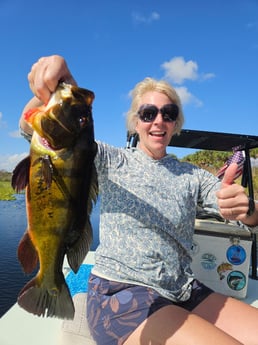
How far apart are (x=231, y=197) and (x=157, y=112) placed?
115 centimetres

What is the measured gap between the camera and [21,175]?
176 centimetres

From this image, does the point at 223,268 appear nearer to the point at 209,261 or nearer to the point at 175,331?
the point at 209,261

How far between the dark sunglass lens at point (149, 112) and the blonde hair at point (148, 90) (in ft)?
0.41

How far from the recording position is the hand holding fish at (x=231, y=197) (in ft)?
6.45

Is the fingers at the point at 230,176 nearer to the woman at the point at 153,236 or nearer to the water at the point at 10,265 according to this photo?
the woman at the point at 153,236

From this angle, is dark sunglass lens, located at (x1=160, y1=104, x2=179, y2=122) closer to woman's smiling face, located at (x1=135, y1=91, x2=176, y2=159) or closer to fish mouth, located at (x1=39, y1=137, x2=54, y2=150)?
woman's smiling face, located at (x1=135, y1=91, x2=176, y2=159)

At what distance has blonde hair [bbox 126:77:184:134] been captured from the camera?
2906mm

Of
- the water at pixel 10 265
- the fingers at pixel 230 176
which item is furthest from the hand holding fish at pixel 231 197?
the water at pixel 10 265

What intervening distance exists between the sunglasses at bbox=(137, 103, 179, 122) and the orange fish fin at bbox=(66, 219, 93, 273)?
4.28 feet

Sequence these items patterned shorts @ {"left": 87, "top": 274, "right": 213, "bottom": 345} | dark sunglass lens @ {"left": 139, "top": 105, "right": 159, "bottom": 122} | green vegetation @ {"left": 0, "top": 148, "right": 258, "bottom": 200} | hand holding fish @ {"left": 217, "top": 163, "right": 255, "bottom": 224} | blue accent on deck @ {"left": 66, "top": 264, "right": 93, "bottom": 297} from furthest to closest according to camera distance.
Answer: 1. green vegetation @ {"left": 0, "top": 148, "right": 258, "bottom": 200}
2. blue accent on deck @ {"left": 66, "top": 264, "right": 93, "bottom": 297}
3. dark sunglass lens @ {"left": 139, "top": 105, "right": 159, "bottom": 122}
4. patterned shorts @ {"left": 87, "top": 274, "right": 213, "bottom": 345}
5. hand holding fish @ {"left": 217, "top": 163, "right": 255, "bottom": 224}

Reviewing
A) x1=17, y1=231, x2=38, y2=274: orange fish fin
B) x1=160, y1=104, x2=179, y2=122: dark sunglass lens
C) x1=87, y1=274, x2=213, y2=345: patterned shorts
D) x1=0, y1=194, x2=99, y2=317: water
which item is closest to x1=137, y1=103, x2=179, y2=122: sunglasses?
x1=160, y1=104, x2=179, y2=122: dark sunglass lens

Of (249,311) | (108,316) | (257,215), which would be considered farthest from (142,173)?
(249,311)

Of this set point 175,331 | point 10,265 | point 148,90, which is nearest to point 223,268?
point 175,331

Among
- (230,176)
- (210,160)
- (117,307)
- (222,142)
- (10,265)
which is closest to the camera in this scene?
(230,176)
